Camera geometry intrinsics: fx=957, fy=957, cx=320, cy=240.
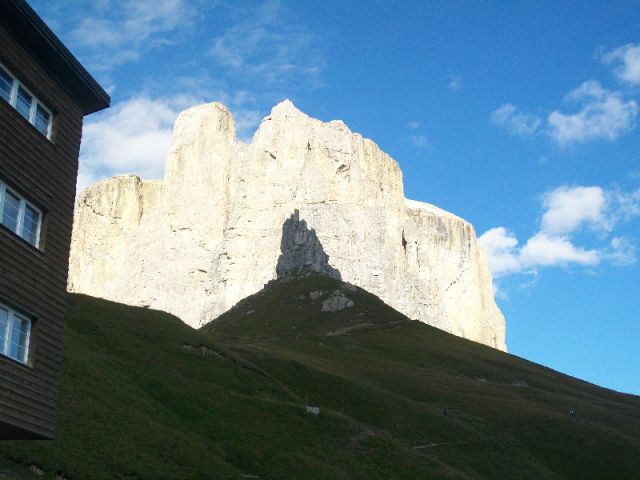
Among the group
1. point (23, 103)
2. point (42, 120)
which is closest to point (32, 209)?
point (42, 120)

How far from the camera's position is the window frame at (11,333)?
104ft

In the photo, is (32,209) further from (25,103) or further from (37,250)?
(25,103)

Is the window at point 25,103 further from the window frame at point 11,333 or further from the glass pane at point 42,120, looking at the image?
the window frame at point 11,333

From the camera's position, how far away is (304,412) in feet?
244

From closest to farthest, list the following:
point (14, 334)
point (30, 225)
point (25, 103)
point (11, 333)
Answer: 1. point (11, 333)
2. point (14, 334)
3. point (30, 225)
4. point (25, 103)

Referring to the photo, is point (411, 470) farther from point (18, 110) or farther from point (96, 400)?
point (18, 110)

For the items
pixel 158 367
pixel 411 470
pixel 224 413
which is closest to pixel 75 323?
pixel 158 367

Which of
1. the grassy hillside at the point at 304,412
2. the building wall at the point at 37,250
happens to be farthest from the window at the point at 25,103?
the grassy hillside at the point at 304,412

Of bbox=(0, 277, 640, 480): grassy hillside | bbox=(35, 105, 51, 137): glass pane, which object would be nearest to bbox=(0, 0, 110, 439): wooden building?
bbox=(35, 105, 51, 137): glass pane

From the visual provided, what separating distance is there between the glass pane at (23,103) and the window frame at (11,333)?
7.31 meters

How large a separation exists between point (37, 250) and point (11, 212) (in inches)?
65.3

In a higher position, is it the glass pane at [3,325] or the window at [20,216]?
the window at [20,216]

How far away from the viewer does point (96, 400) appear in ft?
185

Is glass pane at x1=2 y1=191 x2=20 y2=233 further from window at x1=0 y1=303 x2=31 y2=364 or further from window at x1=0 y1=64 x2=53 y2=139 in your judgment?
window at x1=0 y1=64 x2=53 y2=139
